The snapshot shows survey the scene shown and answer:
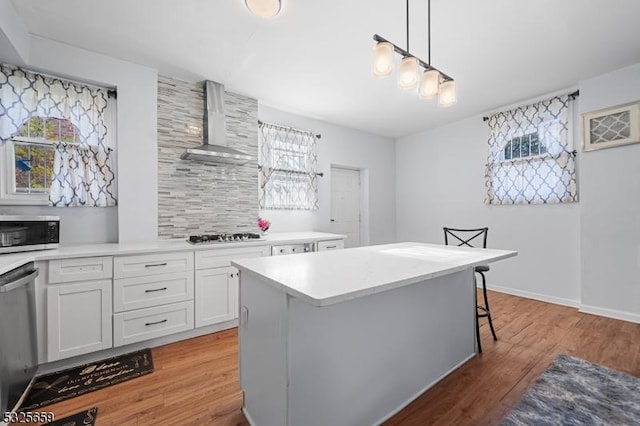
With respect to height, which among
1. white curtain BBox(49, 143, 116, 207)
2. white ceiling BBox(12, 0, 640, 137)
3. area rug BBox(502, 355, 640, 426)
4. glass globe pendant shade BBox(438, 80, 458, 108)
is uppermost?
white ceiling BBox(12, 0, 640, 137)

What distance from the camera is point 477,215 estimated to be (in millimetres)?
4328

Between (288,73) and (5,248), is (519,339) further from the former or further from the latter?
(5,248)

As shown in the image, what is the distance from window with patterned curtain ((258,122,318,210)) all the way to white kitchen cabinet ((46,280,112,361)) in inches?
82.6

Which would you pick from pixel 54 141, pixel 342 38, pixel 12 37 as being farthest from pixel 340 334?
pixel 12 37

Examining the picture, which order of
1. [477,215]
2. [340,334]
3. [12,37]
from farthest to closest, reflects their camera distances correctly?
[477,215] → [12,37] → [340,334]

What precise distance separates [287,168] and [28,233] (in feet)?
9.21

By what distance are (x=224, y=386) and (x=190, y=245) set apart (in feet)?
4.20

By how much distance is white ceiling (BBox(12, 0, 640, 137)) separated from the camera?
6.62 ft

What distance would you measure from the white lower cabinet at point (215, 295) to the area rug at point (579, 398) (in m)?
2.35

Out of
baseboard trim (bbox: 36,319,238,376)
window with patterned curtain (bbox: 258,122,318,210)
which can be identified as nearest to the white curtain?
baseboard trim (bbox: 36,319,238,376)

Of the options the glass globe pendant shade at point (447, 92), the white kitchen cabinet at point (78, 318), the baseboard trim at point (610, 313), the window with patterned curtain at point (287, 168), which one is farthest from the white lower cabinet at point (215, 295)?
the baseboard trim at point (610, 313)

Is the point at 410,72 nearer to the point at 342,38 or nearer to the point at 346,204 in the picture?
the point at 342,38

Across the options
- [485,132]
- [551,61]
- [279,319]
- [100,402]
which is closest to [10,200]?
[100,402]

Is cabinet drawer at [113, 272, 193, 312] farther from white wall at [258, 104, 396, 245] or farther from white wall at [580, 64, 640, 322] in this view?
white wall at [580, 64, 640, 322]
